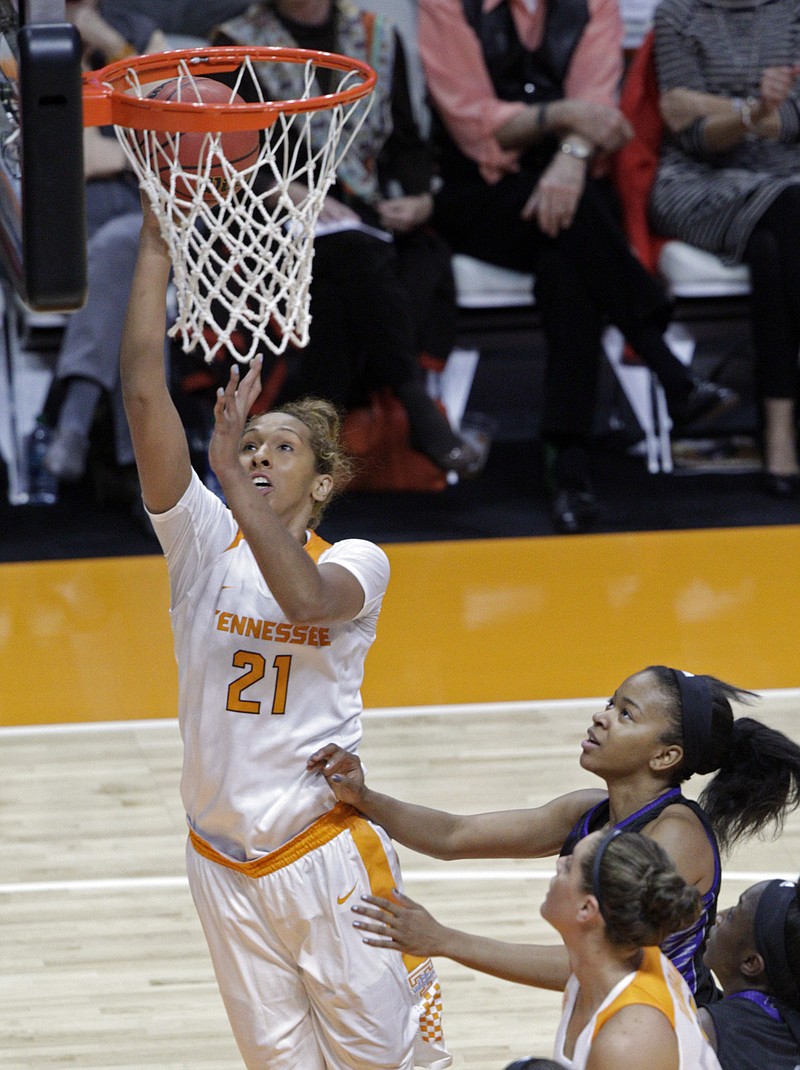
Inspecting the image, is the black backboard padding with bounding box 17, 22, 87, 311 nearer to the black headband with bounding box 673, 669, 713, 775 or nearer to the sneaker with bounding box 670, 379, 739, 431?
the black headband with bounding box 673, 669, 713, 775

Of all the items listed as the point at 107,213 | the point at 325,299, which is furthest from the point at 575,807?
the point at 107,213

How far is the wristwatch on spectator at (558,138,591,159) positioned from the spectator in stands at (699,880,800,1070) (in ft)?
14.6

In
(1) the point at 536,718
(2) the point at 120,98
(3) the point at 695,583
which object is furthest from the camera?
(3) the point at 695,583

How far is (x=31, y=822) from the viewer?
435 cm

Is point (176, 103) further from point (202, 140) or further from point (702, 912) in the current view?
point (702, 912)

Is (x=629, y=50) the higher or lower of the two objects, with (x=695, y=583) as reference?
higher

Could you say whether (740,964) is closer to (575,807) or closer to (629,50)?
(575,807)

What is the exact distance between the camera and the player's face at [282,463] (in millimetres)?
2721

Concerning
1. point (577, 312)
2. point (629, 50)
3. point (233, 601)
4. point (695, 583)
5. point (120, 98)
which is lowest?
point (695, 583)

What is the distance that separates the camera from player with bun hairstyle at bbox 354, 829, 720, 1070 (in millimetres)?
2094

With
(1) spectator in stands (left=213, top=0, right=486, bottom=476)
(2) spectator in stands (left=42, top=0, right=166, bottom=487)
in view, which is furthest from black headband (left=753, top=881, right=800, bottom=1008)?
(2) spectator in stands (left=42, top=0, right=166, bottom=487)

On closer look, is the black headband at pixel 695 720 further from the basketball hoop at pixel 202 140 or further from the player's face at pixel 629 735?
the basketball hoop at pixel 202 140

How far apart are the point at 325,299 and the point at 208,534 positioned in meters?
3.69

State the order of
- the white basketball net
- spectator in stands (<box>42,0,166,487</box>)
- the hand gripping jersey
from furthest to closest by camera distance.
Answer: spectator in stands (<box>42,0,166,487</box>) → the white basketball net → the hand gripping jersey
